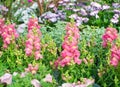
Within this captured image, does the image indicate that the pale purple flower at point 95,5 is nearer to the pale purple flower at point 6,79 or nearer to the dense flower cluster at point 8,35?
the dense flower cluster at point 8,35

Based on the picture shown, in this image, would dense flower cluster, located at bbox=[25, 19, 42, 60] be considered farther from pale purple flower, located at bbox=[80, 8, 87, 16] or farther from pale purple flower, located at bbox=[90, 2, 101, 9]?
pale purple flower, located at bbox=[90, 2, 101, 9]

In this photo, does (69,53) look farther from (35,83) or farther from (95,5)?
(95,5)

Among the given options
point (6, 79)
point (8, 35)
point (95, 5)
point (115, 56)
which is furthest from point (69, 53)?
point (95, 5)

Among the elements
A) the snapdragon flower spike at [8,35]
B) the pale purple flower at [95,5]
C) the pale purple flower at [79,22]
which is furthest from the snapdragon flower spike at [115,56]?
the pale purple flower at [95,5]

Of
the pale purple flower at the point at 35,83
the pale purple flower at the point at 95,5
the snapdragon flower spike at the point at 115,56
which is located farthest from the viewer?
the pale purple flower at the point at 95,5

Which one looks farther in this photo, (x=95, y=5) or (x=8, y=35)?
(x=95, y=5)

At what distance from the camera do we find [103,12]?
5.60 meters

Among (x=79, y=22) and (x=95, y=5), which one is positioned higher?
(x=95, y=5)

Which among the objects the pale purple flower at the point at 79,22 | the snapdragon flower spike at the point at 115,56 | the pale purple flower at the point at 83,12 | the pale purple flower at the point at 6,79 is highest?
the snapdragon flower spike at the point at 115,56

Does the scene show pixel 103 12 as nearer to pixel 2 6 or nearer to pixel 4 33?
pixel 2 6

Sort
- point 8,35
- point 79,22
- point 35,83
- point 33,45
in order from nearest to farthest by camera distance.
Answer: point 35,83, point 33,45, point 8,35, point 79,22

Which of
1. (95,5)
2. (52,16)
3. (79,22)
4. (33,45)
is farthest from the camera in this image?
(95,5)

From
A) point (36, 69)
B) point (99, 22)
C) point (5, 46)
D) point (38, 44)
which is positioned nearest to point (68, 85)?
point (36, 69)

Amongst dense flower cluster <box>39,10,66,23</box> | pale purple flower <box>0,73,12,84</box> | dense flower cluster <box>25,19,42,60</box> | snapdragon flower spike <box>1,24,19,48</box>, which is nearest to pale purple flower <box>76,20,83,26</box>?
dense flower cluster <box>39,10,66,23</box>
